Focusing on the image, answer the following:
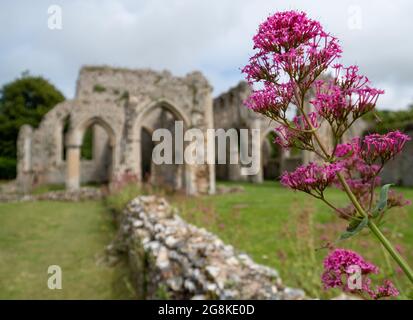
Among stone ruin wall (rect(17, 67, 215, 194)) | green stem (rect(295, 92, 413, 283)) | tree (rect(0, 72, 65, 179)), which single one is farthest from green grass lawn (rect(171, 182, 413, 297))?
tree (rect(0, 72, 65, 179))

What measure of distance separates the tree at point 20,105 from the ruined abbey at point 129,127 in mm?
11894

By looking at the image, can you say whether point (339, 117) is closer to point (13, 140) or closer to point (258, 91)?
point (258, 91)

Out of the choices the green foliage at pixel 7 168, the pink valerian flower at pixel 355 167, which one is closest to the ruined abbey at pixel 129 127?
the green foliage at pixel 7 168

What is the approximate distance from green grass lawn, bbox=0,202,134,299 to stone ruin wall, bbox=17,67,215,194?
370cm

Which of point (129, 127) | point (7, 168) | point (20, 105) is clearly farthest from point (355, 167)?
point (20, 105)

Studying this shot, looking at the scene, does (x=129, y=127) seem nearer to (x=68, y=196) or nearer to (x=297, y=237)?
(x=68, y=196)

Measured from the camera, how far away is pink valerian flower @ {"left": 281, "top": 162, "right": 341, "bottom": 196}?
127cm

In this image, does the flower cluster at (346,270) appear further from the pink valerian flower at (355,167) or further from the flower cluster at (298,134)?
the flower cluster at (298,134)

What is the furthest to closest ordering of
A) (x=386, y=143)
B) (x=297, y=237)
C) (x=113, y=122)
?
(x=113, y=122) → (x=297, y=237) → (x=386, y=143)

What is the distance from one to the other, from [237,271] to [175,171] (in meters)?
16.3

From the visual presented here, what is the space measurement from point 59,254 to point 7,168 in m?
29.4

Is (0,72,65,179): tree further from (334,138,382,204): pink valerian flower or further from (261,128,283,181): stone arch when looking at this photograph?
(334,138,382,204): pink valerian flower

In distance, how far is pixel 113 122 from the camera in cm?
2106
